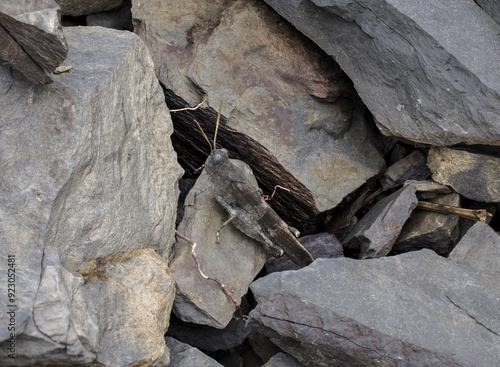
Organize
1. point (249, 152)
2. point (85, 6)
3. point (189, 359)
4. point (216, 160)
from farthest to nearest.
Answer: point (85, 6) → point (249, 152) → point (216, 160) → point (189, 359)

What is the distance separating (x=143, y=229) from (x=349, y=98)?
2423 millimetres

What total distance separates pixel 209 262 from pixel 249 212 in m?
0.52

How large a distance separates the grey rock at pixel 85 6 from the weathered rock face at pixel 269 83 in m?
0.45

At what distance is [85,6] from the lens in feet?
17.7

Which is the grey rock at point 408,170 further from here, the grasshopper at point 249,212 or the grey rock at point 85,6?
the grey rock at point 85,6

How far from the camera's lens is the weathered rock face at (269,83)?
4.93 meters

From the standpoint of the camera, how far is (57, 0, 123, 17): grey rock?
534cm

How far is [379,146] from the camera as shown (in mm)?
5340

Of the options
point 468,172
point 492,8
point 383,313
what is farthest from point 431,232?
point 492,8

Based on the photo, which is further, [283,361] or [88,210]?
[283,361]

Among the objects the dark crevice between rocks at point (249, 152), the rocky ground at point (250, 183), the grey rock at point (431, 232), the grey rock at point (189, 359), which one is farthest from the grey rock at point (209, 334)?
the grey rock at point (431, 232)

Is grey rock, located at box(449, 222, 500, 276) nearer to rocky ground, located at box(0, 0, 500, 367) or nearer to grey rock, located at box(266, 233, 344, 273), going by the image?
rocky ground, located at box(0, 0, 500, 367)

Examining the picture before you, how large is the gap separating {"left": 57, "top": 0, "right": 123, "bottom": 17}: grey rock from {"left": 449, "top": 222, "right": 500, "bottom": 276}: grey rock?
3.90 metres

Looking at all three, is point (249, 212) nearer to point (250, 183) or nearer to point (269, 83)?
point (250, 183)
